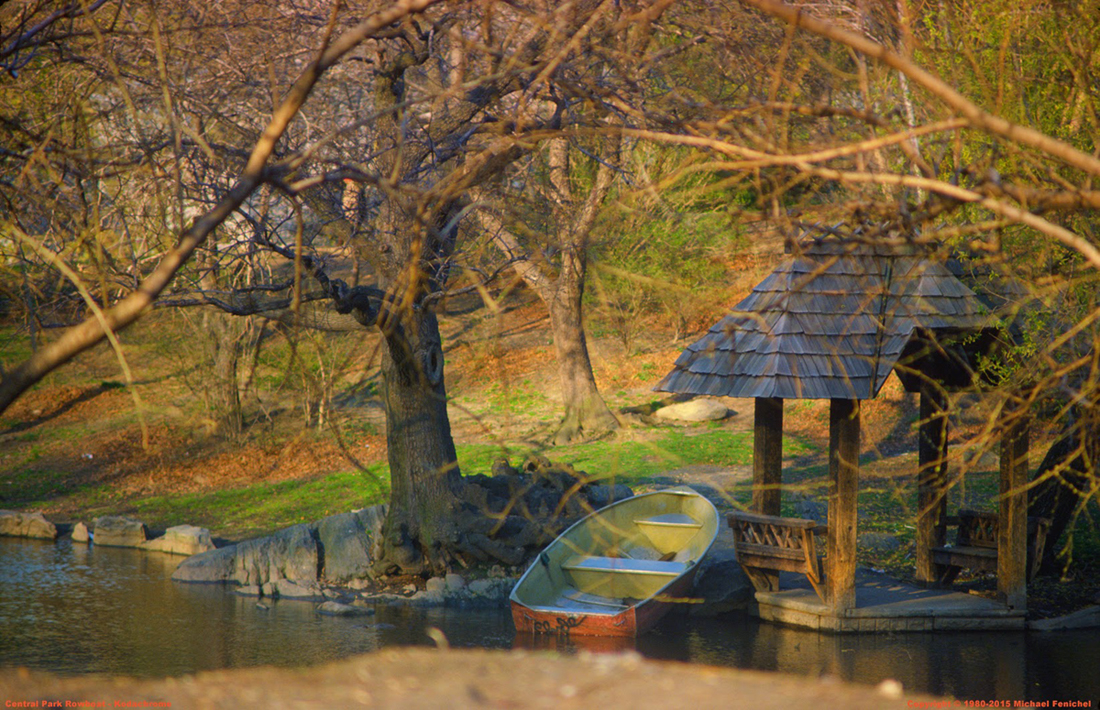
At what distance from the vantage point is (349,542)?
11758 mm

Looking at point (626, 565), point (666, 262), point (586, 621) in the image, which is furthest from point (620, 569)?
point (666, 262)

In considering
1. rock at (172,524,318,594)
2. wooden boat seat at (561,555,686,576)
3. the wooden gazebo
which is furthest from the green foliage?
rock at (172,524,318,594)

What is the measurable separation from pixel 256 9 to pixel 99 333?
7.49m

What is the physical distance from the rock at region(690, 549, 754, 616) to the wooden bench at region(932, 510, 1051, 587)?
2070 mm

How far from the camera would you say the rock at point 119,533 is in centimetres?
1388

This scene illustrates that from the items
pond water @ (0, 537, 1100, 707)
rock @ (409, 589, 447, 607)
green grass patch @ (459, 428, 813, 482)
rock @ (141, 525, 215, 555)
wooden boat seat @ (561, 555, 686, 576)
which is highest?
green grass patch @ (459, 428, 813, 482)

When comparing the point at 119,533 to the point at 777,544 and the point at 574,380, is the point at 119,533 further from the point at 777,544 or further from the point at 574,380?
the point at 777,544

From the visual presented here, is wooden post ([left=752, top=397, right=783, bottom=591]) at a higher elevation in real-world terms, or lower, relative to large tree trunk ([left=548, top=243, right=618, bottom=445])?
lower

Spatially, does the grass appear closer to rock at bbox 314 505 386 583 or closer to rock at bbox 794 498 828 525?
rock at bbox 794 498 828 525

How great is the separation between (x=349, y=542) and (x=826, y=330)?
637 centimetres

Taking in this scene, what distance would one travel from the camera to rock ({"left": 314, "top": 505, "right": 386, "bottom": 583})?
11609 millimetres

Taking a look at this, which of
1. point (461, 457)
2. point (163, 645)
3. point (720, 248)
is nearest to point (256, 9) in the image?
point (163, 645)

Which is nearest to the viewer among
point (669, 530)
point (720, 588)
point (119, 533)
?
point (720, 588)

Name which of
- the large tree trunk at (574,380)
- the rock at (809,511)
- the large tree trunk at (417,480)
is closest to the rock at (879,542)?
the rock at (809,511)
